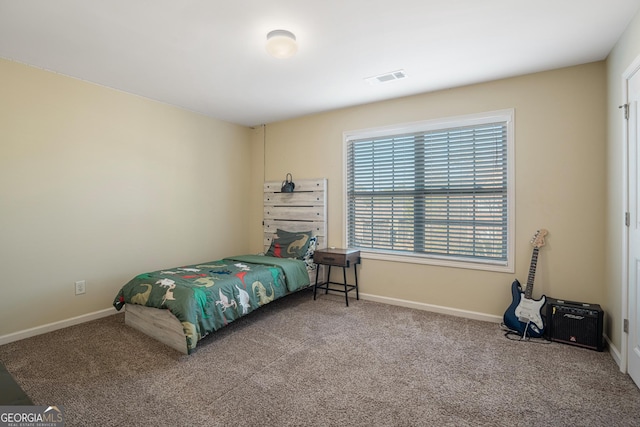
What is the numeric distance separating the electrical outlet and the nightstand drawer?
243 cm

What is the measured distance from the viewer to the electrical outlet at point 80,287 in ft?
10.5

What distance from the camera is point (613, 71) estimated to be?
2.55m

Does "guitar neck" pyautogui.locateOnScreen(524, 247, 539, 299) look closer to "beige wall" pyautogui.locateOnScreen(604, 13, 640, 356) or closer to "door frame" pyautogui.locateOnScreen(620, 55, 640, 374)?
"beige wall" pyautogui.locateOnScreen(604, 13, 640, 356)

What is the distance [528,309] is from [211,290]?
2.82 metres

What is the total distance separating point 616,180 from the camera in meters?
2.46

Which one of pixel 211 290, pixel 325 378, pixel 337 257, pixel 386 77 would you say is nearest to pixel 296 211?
pixel 337 257

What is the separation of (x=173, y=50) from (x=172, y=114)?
1.53 metres

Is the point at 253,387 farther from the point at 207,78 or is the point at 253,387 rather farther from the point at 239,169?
the point at 239,169

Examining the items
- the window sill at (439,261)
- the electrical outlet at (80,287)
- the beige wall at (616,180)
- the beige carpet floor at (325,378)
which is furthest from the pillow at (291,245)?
the beige wall at (616,180)

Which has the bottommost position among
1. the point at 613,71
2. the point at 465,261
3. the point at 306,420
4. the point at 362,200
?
the point at 306,420

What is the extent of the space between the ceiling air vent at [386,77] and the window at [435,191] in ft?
2.23

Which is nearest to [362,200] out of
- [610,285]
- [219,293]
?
[219,293]

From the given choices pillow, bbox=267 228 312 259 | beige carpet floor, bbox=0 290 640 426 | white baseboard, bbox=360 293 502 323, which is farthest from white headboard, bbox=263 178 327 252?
beige carpet floor, bbox=0 290 640 426

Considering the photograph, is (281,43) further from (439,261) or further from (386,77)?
(439,261)
